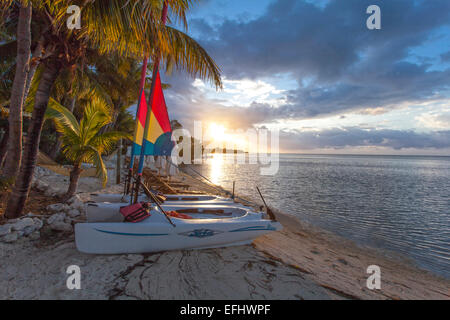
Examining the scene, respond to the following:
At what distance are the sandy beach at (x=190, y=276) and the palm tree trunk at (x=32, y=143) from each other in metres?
1.18

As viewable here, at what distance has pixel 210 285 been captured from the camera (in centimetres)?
387

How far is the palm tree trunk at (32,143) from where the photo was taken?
5.18 metres

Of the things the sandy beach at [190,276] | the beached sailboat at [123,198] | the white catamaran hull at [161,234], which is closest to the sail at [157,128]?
the white catamaran hull at [161,234]

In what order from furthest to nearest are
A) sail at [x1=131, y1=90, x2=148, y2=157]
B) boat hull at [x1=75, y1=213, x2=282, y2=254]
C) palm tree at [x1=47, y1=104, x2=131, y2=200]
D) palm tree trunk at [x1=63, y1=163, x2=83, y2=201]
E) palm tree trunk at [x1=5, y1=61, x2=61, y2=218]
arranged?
palm tree trunk at [x1=63, y1=163, x2=83, y2=201] < palm tree at [x1=47, y1=104, x2=131, y2=200] < palm tree trunk at [x1=5, y1=61, x2=61, y2=218] < sail at [x1=131, y1=90, x2=148, y2=157] < boat hull at [x1=75, y1=213, x2=282, y2=254]

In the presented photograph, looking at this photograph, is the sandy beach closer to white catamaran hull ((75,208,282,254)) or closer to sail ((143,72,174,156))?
white catamaran hull ((75,208,282,254))

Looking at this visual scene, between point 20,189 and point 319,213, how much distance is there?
14.6m

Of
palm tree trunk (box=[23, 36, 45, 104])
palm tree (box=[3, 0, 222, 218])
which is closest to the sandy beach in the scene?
palm tree (box=[3, 0, 222, 218])

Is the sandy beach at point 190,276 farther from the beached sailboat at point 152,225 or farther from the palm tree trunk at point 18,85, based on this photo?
the palm tree trunk at point 18,85

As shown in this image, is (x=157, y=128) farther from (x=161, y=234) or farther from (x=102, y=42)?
A: (x=161, y=234)

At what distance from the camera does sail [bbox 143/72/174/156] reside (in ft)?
16.8

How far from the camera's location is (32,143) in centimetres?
526

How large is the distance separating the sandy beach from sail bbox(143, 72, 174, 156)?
2774 millimetres

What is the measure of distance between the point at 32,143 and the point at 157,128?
3265 millimetres
